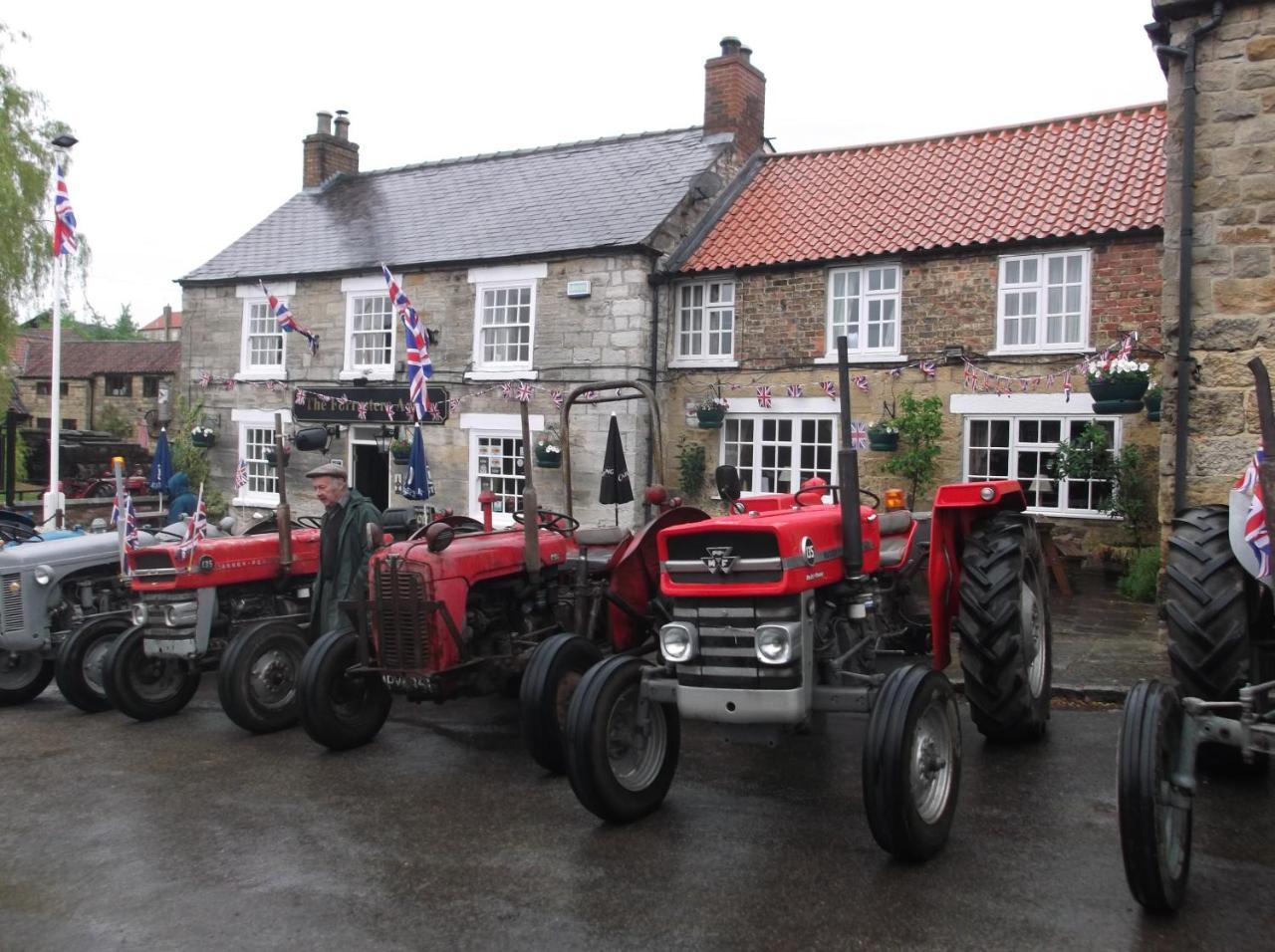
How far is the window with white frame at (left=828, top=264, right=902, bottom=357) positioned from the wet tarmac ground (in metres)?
8.87

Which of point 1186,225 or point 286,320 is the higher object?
point 286,320

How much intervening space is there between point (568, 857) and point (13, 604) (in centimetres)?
531

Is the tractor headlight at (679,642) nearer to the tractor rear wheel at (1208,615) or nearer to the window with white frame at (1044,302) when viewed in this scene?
the tractor rear wheel at (1208,615)

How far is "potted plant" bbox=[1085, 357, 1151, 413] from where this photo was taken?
12.0 m

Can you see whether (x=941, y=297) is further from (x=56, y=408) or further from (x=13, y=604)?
(x=56, y=408)

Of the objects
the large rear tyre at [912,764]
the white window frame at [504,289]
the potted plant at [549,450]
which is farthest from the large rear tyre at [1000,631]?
the white window frame at [504,289]

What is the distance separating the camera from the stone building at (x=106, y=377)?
129 ft

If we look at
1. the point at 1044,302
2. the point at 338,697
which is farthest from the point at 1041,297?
the point at 338,697

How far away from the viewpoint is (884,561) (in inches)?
234

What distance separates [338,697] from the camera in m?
6.30

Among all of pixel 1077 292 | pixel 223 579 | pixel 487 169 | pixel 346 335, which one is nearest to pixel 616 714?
pixel 223 579

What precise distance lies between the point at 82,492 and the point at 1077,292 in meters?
17.6

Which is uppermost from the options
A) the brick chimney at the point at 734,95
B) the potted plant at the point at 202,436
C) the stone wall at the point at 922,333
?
the brick chimney at the point at 734,95

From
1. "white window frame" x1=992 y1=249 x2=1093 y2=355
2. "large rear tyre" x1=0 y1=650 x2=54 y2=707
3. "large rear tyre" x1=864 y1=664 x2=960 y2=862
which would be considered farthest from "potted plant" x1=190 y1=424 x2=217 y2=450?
"large rear tyre" x1=864 y1=664 x2=960 y2=862
